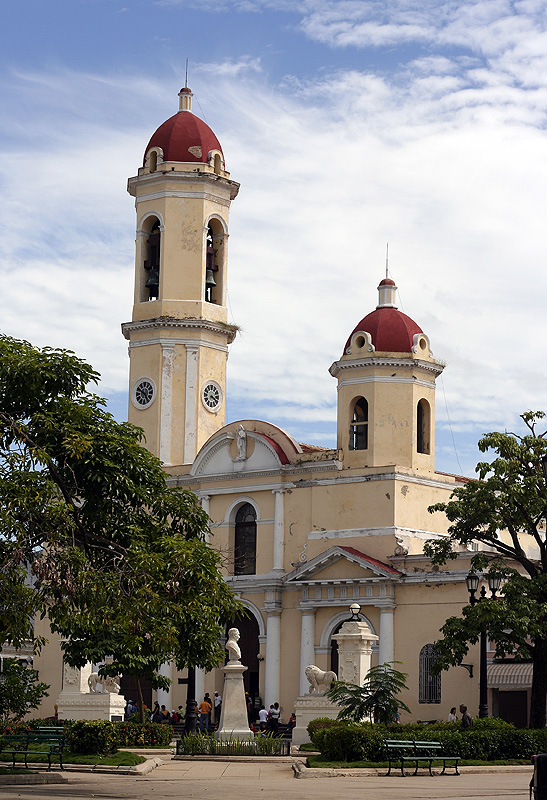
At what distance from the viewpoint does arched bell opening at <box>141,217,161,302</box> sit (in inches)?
1957

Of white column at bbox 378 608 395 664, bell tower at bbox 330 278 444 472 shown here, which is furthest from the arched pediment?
white column at bbox 378 608 395 664

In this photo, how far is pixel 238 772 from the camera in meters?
23.7

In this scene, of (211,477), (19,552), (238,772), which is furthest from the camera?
(211,477)

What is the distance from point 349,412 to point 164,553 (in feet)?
83.5

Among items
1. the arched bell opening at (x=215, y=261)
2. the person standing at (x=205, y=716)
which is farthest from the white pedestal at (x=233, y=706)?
the arched bell opening at (x=215, y=261)

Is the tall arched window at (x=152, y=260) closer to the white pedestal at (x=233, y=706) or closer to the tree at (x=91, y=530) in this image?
the white pedestal at (x=233, y=706)

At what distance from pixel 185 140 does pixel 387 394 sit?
1321 cm

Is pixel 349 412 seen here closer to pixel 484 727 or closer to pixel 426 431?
pixel 426 431

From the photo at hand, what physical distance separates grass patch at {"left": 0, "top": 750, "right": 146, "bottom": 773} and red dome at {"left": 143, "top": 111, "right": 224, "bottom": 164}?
2914 cm

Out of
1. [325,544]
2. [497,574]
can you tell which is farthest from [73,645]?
[325,544]

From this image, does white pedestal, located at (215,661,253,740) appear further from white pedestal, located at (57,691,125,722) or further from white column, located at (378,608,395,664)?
white column, located at (378,608,395,664)

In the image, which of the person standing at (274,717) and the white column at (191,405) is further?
the white column at (191,405)

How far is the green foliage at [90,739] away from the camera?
83.3 feet

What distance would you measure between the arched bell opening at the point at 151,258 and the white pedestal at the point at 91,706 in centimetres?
1845
